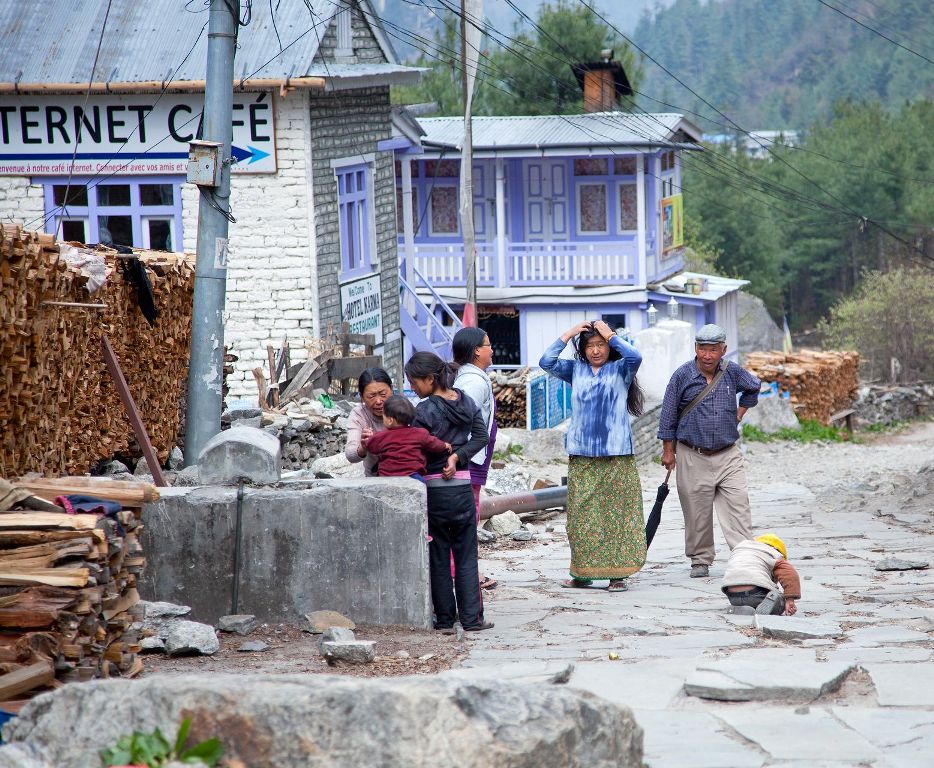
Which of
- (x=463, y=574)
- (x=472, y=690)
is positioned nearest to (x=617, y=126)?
(x=463, y=574)

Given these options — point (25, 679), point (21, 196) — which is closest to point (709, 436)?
point (25, 679)

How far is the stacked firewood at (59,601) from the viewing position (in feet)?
15.9

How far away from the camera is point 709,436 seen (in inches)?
330

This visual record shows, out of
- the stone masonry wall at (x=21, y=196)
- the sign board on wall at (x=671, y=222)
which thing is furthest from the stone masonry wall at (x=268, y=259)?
the sign board on wall at (x=671, y=222)

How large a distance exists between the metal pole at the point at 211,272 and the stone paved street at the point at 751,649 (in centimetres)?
237

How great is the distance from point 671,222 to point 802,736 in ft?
93.1

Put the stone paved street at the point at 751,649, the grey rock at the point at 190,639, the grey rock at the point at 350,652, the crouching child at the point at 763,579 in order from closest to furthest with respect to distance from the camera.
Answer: the stone paved street at the point at 751,649 → the grey rock at the point at 350,652 → the grey rock at the point at 190,639 → the crouching child at the point at 763,579

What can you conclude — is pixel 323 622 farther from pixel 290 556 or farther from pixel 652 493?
pixel 652 493

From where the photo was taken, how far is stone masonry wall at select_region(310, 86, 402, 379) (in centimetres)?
1838

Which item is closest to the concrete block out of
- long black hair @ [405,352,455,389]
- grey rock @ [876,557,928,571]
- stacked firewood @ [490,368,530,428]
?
long black hair @ [405,352,455,389]

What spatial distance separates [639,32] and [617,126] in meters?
166

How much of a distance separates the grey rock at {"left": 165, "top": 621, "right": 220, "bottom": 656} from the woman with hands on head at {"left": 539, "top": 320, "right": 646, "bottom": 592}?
2.84 metres

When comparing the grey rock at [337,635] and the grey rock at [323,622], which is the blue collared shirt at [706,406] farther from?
the grey rock at [337,635]

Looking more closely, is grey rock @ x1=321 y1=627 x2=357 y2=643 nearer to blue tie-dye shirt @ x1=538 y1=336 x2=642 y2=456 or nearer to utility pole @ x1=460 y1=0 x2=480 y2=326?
blue tie-dye shirt @ x1=538 y1=336 x2=642 y2=456
